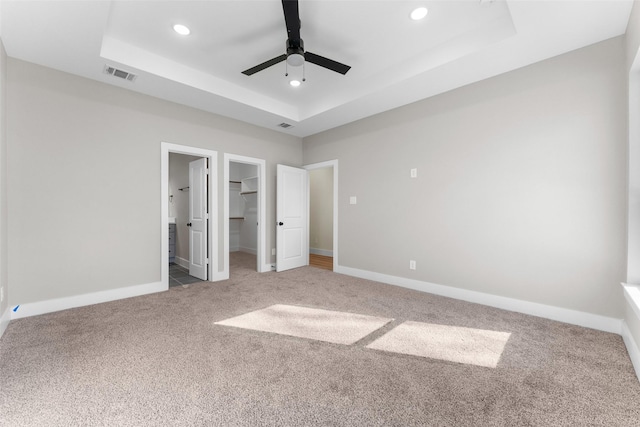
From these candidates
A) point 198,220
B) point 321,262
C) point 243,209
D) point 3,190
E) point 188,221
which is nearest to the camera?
point 3,190

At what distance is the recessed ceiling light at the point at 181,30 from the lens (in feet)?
8.82

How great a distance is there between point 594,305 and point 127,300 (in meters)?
5.11

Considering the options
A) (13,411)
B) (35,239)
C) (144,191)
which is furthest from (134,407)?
(144,191)

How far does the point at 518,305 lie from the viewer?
3020mm

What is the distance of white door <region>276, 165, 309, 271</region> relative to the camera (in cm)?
512

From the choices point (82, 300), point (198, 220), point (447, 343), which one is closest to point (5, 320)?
point (82, 300)

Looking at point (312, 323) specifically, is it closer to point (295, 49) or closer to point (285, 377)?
point (285, 377)

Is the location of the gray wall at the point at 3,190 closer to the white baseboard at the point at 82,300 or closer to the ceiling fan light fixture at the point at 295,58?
the white baseboard at the point at 82,300

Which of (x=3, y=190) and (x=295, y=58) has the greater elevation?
(x=295, y=58)

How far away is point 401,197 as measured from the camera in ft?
13.5

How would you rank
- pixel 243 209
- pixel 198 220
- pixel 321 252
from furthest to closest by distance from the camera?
pixel 243 209
pixel 321 252
pixel 198 220

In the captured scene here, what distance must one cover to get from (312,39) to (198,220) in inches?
130

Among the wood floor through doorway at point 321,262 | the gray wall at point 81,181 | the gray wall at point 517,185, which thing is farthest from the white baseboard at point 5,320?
the gray wall at point 517,185

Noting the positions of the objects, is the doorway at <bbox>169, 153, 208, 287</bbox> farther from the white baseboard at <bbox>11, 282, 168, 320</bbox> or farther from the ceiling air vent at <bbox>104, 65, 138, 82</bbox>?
the ceiling air vent at <bbox>104, 65, 138, 82</bbox>
